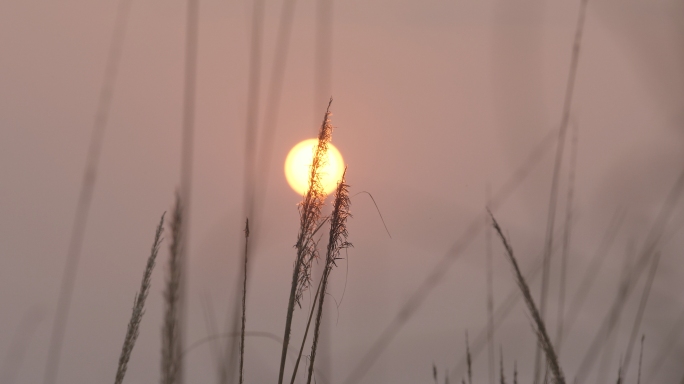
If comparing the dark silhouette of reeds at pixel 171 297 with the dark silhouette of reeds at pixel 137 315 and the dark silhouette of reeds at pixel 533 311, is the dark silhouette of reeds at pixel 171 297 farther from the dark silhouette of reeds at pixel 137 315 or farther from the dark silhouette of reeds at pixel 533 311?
the dark silhouette of reeds at pixel 533 311

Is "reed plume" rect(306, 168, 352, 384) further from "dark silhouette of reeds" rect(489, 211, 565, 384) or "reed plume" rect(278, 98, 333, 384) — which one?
"dark silhouette of reeds" rect(489, 211, 565, 384)

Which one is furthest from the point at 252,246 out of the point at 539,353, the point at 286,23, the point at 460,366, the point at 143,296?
the point at 539,353

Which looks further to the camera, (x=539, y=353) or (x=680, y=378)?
(x=539, y=353)

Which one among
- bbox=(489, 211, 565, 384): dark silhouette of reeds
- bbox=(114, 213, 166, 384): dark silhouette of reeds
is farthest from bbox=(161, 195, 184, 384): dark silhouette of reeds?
bbox=(489, 211, 565, 384): dark silhouette of reeds

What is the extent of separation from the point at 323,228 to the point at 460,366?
503mm

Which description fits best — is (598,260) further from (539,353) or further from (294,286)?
(294,286)

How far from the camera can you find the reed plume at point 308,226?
3.29 feet

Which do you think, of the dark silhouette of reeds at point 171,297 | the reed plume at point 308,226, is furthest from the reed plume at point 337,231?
the dark silhouette of reeds at point 171,297

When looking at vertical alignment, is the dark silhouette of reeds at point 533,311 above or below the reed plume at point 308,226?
below

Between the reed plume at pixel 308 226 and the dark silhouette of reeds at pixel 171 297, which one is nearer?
the dark silhouette of reeds at pixel 171 297

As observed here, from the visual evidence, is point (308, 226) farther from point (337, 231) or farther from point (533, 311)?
point (533, 311)

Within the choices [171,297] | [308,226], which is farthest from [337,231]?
[171,297]

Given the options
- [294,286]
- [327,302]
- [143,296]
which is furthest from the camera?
[327,302]

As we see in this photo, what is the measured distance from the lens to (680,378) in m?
1.15
